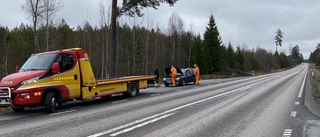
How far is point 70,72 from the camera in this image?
1262 cm

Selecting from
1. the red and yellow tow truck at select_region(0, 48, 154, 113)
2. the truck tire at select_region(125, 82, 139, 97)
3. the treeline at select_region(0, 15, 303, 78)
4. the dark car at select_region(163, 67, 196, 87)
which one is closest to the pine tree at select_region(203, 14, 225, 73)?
the treeline at select_region(0, 15, 303, 78)

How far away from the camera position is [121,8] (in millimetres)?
23219

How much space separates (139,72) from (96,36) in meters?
12.2

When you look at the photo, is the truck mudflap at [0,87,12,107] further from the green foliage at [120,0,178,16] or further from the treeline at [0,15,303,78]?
the treeline at [0,15,303,78]

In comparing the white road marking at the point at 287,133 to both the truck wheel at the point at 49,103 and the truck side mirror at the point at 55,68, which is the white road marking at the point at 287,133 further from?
the truck side mirror at the point at 55,68

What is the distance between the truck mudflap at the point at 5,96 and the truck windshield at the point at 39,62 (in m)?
1.38

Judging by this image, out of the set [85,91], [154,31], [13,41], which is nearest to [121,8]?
[85,91]

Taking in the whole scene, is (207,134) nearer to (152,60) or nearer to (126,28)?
(152,60)

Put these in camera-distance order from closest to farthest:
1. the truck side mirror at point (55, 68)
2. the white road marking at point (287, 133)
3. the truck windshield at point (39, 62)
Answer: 1. the white road marking at point (287, 133)
2. the truck side mirror at point (55, 68)
3. the truck windshield at point (39, 62)

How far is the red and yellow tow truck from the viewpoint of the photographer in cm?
1076

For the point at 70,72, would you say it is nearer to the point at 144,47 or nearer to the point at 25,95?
the point at 25,95

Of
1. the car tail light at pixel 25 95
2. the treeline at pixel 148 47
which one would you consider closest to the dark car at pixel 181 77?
the car tail light at pixel 25 95

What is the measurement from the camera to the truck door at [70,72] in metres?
12.3

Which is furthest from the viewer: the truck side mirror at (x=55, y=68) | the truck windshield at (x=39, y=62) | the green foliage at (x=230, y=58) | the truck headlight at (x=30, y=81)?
the green foliage at (x=230, y=58)
